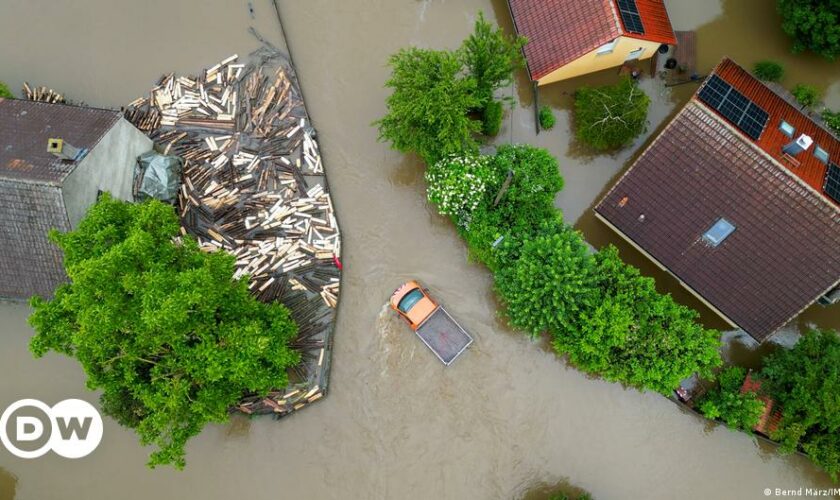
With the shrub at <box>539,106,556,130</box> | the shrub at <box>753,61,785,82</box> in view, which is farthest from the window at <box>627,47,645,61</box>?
the shrub at <box>753,61,785,82</box>

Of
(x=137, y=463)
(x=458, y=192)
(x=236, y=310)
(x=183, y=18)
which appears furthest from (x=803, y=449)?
(x=183, y=18)

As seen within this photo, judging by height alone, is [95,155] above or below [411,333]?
above

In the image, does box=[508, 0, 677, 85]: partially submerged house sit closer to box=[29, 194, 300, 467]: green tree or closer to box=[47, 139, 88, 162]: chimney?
box=[29, 194, 300, 467]: green tree

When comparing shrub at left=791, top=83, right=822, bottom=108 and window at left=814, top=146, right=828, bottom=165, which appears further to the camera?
shrub at left=791, top=83, right=822, bottom=108

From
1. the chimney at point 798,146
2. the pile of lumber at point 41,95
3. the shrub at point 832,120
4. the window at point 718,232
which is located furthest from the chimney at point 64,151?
the shrub at point 832,120

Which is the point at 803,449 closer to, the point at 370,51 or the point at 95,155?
the point at 370,51

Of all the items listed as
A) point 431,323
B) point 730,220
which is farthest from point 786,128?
point 431,323

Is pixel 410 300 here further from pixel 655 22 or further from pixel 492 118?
A: pixel 655 22
